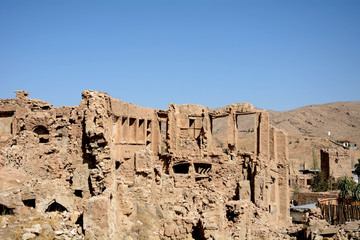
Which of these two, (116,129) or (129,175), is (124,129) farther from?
(129,175)

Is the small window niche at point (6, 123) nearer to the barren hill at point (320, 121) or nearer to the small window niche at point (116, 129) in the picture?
the small window niche at point (116, 129)

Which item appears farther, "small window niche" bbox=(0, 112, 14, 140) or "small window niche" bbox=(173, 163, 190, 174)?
"small window niche" bbox=(173, 163, 190, 174)

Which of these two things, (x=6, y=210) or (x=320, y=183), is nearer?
(x=6, y=210)

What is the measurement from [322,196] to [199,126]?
40.0 ft

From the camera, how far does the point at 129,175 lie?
77.2 ft

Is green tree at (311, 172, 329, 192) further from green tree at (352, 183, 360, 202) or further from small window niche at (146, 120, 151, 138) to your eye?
small window niche at (146, 120, 151, 138)

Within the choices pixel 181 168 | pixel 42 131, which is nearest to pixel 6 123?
pixel 42 131

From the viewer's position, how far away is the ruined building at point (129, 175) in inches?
530

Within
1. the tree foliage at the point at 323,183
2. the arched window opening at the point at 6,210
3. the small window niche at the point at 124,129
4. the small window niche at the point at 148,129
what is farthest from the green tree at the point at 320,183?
the arched window opening at the point at 6,210

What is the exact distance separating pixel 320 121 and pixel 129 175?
82543 mm

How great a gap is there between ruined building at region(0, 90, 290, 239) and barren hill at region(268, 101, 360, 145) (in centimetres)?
6297

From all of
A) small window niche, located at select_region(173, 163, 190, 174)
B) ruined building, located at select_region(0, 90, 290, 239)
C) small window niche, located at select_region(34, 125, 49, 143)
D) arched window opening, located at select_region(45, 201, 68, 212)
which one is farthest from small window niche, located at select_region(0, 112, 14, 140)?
small window niche, located at select_region(173, 163, 190, 174)

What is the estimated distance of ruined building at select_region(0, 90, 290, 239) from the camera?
13455 mm

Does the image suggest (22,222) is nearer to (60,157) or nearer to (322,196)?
(60,157)
